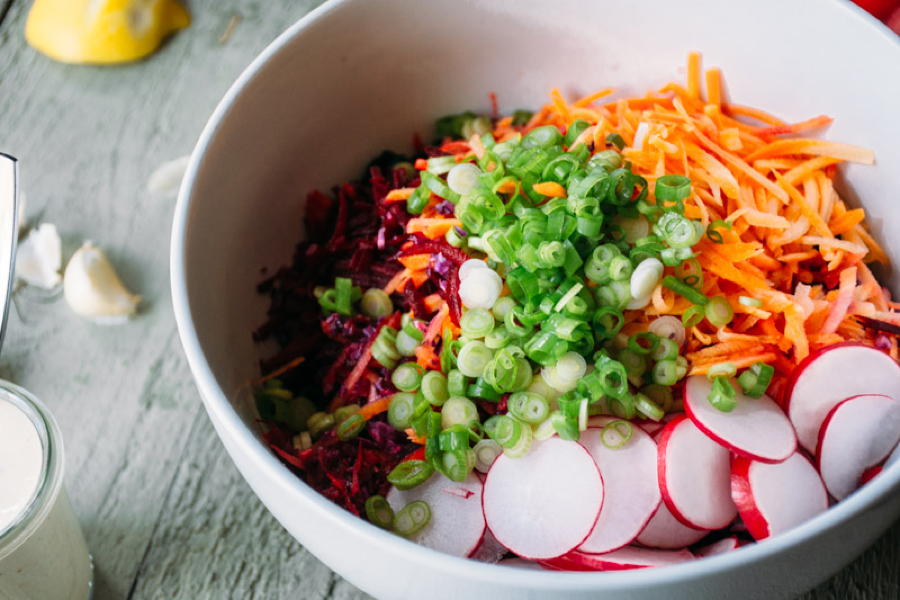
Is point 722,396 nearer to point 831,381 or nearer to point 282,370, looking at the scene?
point 831,381

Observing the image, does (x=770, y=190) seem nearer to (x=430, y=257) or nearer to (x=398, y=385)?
(x=430, y=257)

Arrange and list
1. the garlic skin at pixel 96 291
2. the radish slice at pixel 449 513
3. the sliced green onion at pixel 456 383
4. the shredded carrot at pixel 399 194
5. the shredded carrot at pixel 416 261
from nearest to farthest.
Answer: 1. the radish slice at pixel 449 513
2. the sliced green onion at pixel 456 383
3. the shredded carrot at pixel 416 261
4. the shredded carrot at pixel 399 194
5. the garlic skin at pixel 96 291

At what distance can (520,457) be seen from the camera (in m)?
1.35

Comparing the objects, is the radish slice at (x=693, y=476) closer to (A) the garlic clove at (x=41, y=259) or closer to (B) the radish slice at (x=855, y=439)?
(B) the radish slice at (x=855, y=439)

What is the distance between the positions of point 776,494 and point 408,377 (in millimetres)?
580

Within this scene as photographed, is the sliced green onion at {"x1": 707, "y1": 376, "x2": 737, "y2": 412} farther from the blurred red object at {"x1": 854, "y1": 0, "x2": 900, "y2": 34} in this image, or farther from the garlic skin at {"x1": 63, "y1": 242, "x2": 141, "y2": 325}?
the garlic skin at {"x1": 63, "y1": 242, "x2": 141, "y2": 325}

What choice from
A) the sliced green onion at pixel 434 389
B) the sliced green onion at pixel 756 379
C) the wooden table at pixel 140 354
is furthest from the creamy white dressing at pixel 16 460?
the sliced green onion at pixel 756 379

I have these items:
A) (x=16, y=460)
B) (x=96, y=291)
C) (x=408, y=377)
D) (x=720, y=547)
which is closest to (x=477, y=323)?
(x=408, y=377)

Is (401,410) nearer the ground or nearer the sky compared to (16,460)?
nearer the sky

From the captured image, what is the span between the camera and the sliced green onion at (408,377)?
1.47 metres

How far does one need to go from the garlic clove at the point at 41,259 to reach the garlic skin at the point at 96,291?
0.11 feet

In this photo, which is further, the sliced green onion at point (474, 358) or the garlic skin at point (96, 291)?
the garlic skin at point (96, 291)

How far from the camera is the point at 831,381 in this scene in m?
1.36

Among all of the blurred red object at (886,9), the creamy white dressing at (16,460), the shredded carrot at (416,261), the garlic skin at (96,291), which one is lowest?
the garlic skin at (96,291)
